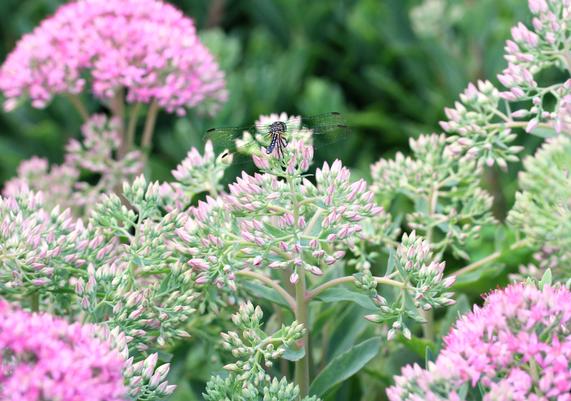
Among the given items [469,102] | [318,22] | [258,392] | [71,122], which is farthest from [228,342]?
[318,22]

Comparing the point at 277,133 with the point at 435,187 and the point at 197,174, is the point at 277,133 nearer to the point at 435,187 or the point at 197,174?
the point at 197,174

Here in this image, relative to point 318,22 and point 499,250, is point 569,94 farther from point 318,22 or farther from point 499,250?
point 318,22

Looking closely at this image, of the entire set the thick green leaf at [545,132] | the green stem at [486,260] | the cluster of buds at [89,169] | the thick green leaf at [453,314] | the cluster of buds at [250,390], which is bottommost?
the cluster of buds at [250,390]

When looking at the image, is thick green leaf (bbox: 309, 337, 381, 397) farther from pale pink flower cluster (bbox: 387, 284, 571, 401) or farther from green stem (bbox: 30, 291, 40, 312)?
green stem (bbox: 30, 291, 40, 312)

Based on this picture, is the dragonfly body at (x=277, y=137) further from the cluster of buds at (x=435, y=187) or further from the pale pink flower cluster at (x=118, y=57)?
the pale pink flower cluster at (x=118, y=57)

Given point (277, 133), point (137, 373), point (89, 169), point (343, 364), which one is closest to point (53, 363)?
point (137, 373)

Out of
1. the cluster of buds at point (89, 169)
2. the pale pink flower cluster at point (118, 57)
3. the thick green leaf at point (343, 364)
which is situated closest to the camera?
the thick green leaf at point (343, 364)

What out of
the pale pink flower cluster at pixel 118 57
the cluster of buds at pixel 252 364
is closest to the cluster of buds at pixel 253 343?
the cluster of buds at pixel 252 364

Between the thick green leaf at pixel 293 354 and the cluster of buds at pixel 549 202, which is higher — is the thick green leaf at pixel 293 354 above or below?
below
